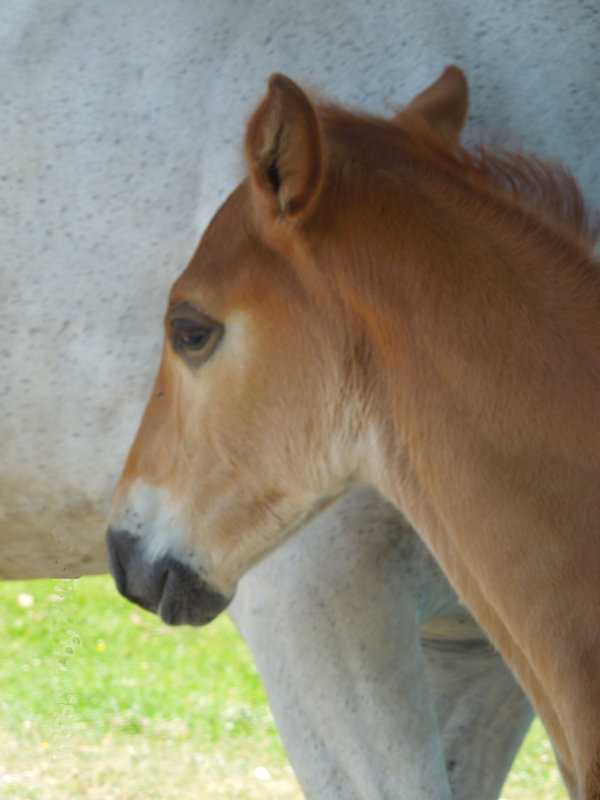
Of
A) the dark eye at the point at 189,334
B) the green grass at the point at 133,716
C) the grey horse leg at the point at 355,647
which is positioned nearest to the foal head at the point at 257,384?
the dark eye at the point at 189,334

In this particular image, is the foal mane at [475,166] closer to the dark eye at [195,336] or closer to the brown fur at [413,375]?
the brown fur at [413,375]

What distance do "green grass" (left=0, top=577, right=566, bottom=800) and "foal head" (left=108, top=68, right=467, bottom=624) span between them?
128 centimetres

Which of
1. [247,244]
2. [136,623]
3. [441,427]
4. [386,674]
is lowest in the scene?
[136,623]

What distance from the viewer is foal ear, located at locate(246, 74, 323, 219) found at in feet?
5.45

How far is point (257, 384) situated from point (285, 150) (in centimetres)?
36

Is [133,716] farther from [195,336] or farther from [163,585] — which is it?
[195,336]

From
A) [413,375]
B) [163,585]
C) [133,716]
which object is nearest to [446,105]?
[413,375]

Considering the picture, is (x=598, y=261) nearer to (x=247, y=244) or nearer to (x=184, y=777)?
(x=247, y=244)

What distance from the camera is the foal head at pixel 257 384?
70.9 inches

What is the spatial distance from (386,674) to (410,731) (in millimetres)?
120

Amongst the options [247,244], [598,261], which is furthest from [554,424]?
[247,244]

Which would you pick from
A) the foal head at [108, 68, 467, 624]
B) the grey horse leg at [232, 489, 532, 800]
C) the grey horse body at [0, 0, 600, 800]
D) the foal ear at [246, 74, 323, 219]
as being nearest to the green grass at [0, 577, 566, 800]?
the grey horse body at [0, 0, 600, 800]

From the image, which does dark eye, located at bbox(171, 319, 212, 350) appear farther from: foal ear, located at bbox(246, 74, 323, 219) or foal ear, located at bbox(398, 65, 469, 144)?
foal ear, located at bbox(398, 65, 469, 144)

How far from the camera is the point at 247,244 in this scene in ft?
6.12
